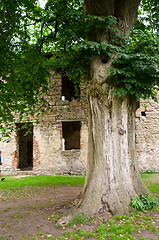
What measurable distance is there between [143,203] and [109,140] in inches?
66.1

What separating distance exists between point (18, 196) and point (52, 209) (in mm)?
2024

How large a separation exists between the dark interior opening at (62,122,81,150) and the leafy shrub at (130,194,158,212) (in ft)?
34.1

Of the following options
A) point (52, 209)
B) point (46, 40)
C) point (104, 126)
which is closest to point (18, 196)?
point (52, 209)

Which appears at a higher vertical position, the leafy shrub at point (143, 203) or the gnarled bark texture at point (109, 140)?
the gnarled bark texture at point (109, 140)

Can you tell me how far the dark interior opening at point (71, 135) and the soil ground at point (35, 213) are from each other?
7.67 metres

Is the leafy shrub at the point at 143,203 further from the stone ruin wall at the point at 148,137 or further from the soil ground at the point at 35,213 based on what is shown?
the stone ruin wall at the point at 148,137

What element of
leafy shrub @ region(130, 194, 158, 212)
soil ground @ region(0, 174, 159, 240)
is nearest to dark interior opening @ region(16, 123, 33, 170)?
soil ground @ region(0, 174, 159, 240)

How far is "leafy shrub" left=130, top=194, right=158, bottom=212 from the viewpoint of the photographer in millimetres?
4594

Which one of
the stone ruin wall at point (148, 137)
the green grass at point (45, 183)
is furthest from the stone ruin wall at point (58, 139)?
the stone ruin wall at point (148, 137)

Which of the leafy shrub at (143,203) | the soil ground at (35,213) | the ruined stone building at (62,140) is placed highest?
the ruined stone building at (62,140)

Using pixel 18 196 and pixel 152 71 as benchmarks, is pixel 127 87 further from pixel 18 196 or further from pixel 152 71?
pixel 18 196

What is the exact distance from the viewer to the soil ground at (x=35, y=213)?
13.1 ft

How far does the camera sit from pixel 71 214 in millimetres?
4414

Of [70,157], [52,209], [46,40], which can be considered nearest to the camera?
[52,209]
